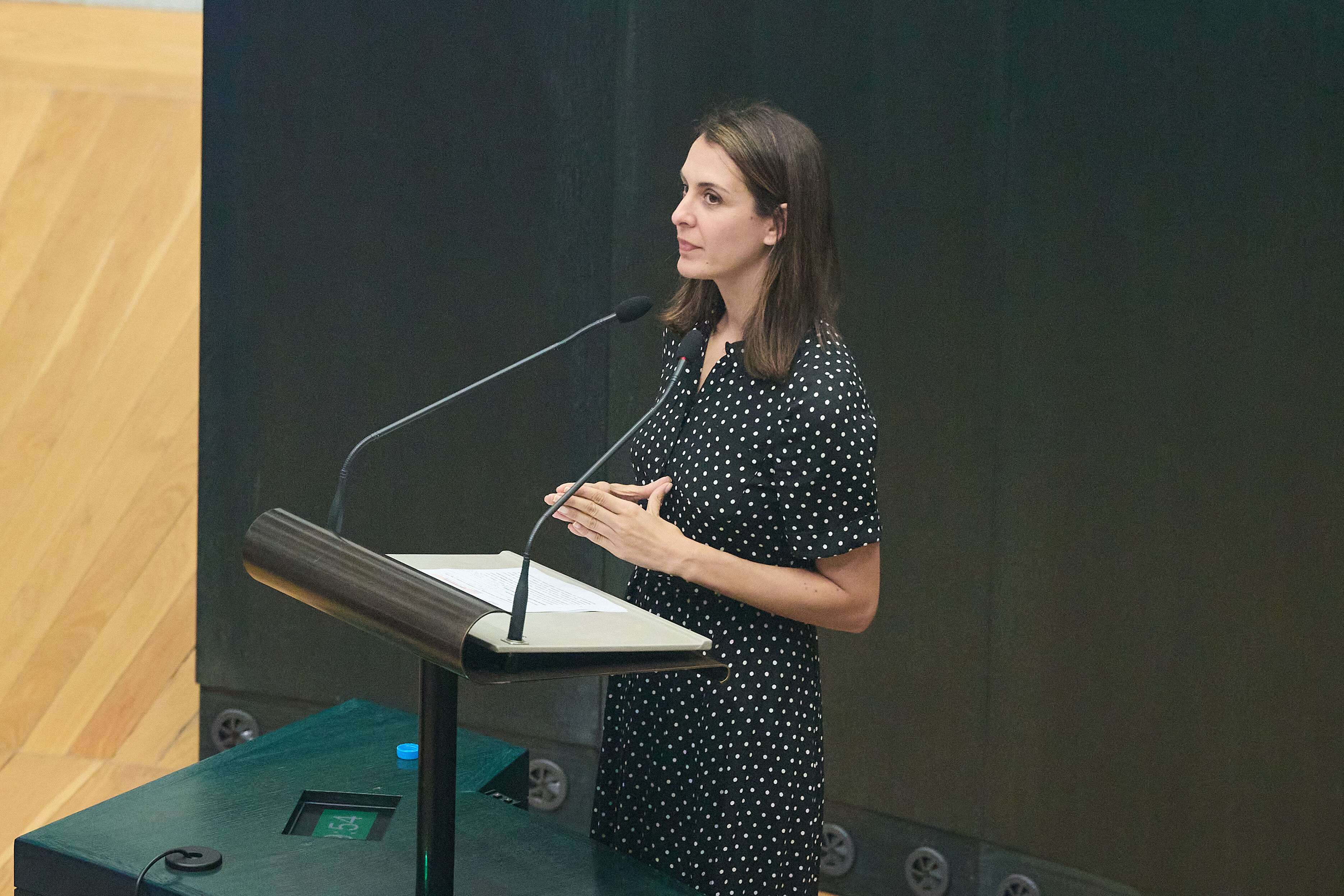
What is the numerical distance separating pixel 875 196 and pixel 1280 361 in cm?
69

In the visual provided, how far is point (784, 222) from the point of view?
140cm

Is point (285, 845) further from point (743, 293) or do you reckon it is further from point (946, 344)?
point (946, 344)

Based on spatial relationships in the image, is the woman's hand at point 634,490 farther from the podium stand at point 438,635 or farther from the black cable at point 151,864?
the black cable at point 151,864

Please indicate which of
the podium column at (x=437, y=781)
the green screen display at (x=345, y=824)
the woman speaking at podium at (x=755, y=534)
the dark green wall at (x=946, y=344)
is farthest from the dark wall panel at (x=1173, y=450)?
the podium column at (x=437, y=781)

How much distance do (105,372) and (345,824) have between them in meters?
1.78

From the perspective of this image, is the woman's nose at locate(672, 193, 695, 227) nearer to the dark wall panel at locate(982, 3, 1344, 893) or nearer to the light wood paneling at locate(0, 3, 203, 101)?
the dark wall panel at locate(982, 3, 1344, 893)

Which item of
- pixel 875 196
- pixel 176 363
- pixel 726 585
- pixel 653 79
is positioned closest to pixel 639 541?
pixel 726 585

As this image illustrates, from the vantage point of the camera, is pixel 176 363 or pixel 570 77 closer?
pixel 570 77

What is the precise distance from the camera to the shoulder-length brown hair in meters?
1.37

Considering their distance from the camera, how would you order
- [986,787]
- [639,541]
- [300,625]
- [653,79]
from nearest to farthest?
1. [639,541]
2. [986,787]
3. [653,79]
4. [300,625]

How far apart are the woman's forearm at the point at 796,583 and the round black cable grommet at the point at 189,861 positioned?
51 centimetres

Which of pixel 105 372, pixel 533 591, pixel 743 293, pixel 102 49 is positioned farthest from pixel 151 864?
pixel 102 49

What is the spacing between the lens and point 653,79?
2357 mm

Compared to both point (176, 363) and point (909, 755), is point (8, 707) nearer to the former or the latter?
point (176, 363)
